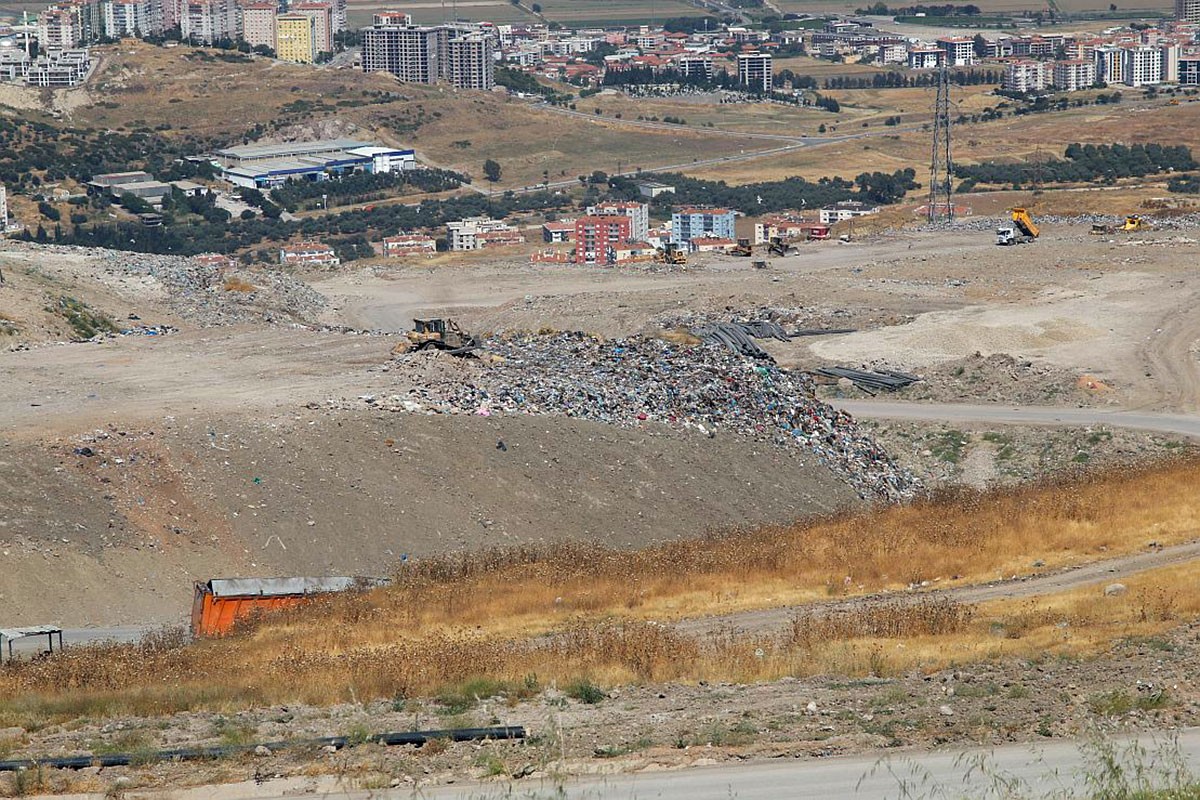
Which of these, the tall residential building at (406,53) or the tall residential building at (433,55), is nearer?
the tall residential building at (433,55)

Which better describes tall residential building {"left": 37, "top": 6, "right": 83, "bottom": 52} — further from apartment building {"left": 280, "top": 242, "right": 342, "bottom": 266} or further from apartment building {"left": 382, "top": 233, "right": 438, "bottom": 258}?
apartment building {"left": 280, "top": 242, "right": 342, "bottom": 266}

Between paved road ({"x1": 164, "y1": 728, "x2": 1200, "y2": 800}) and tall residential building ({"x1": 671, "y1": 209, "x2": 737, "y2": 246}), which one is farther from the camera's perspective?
tall residential building ({"x1": 671, "y1": 209, "x2": 737, "y2": 246})

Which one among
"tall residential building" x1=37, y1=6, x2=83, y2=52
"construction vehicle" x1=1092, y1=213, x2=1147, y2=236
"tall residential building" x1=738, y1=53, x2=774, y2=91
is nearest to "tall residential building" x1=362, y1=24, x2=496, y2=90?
"tall residential building" x1=738, y1=53, x2=774, y2=91

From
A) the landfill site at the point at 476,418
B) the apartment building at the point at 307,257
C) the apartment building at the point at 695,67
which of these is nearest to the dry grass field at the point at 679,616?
the landfill site at the point at 476,418

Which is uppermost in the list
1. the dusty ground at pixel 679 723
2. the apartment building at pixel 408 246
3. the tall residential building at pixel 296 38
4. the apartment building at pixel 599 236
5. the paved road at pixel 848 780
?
the tall residential building at pixel 296 38

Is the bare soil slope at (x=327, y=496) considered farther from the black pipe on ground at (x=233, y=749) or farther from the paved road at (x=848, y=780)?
the paved road at (x=848, y=780)

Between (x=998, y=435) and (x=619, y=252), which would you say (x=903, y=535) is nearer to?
(x=998, y=435)

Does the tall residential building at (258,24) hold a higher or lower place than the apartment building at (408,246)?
higher
